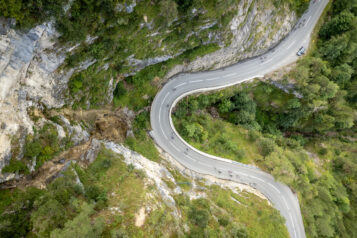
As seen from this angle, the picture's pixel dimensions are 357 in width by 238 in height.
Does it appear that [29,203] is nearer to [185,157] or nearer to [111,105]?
→ [111,105]

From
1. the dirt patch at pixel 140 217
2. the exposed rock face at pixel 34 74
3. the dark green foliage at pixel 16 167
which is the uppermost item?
the exposed rock face at pixel 34 74

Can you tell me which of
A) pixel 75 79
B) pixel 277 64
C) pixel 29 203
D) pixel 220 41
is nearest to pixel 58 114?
pixel 75 79

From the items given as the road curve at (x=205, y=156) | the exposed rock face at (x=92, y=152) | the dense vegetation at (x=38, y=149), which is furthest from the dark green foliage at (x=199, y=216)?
the dense vegetation at (x=38, y=149)

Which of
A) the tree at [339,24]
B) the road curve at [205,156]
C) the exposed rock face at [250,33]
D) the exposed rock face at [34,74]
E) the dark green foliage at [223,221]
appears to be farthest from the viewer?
the tree at [339,24]

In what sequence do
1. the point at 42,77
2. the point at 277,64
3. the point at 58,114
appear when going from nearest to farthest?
the point at 42,77
the point at 58,114
the point at 277,64

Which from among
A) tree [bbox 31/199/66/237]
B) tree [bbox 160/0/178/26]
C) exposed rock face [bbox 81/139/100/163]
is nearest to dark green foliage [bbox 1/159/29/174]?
tree [bbox 31/199/66/237]

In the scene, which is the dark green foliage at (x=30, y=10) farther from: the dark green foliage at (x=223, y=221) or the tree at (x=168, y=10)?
the dark green foliage at (x=223, y=221)
